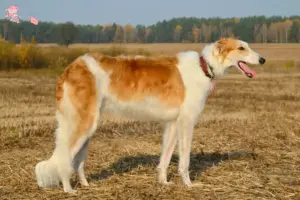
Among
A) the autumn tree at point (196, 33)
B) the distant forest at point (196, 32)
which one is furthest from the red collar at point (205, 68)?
the autumn tree at point (196, 33)

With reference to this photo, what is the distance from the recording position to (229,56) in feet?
23.6

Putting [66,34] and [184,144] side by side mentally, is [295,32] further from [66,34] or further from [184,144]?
[184,144]

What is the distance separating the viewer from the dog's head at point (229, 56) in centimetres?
718

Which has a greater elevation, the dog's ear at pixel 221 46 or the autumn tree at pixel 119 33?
the autumn tree at pixel 119 33

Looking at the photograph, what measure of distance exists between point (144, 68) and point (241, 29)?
116 m

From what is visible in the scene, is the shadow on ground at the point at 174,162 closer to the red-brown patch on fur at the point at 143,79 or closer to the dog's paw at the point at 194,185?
the dog's paw at the point at 194,185

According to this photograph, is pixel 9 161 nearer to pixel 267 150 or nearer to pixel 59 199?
pixel 59 199

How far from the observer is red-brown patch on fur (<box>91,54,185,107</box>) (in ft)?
22.5

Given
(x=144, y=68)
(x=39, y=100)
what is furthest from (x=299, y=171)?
(x=39, y=100)

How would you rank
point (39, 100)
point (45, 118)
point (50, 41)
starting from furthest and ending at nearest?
point (50, 41) → point (39, 100) → point (45, 118)

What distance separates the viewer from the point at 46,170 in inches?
257

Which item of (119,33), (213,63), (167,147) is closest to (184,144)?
(167,147)

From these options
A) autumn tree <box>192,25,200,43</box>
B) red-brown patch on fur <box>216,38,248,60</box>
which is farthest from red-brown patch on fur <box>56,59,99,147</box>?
autumn tree <box>192,25,200,43</box>

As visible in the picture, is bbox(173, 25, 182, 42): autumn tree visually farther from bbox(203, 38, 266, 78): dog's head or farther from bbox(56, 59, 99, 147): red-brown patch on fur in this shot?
bbox(56, 59, 99, 147): red-brown patch on fur
